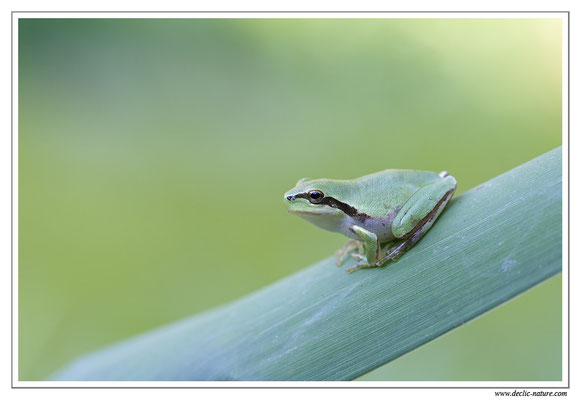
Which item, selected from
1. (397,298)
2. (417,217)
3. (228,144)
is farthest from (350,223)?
(228,144)

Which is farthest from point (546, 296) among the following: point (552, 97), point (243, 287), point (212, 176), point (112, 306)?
point (112, 306)

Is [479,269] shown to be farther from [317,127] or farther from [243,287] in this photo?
[317,127]

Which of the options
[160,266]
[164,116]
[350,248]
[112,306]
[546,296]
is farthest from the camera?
[164,116]

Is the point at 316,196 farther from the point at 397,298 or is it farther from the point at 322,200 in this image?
the point at 397,298

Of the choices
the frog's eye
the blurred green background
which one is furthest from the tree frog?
the blurred green background

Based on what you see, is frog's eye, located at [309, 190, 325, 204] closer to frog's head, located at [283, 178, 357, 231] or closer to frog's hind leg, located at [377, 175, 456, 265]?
frog's head, located at [283, 178, 357, 231]

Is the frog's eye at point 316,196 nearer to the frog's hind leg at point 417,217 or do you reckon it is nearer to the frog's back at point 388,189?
the frog's back at point 388,189
